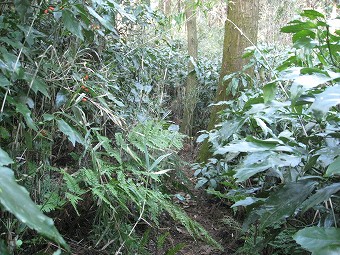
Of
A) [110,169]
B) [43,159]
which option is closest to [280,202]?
[110,169]

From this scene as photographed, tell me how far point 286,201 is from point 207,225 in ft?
5.36

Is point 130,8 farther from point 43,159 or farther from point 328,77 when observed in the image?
point 328,77

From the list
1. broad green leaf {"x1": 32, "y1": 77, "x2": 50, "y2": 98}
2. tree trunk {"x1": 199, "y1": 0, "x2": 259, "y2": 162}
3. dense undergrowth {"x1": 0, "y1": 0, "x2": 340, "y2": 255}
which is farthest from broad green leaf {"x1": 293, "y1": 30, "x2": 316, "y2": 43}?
tree trunk {"x1": 199, "y1": 0, "x2": 259, "y2": 162}

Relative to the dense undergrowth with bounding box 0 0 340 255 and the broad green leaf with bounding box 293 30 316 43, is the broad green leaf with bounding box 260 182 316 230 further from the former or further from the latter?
the broad green leaf with bounding box 293 30 316 43

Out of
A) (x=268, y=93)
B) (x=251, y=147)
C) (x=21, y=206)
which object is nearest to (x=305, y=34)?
(x=268, y=93)

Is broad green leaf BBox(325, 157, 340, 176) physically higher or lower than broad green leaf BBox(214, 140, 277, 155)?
higher

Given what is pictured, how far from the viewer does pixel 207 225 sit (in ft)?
9.98

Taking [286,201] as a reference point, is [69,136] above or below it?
above

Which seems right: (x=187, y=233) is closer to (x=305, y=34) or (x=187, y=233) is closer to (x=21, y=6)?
(x=305, y=34)

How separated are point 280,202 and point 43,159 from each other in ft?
4.14

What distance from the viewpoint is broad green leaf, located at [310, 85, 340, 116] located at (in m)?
1.05

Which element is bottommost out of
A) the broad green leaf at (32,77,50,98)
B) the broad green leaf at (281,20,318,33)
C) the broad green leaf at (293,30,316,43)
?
the broad green leaf at (32,77,50,98)

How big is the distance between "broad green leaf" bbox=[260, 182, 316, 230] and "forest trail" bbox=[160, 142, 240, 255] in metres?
0.92

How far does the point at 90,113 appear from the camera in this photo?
2.45m
